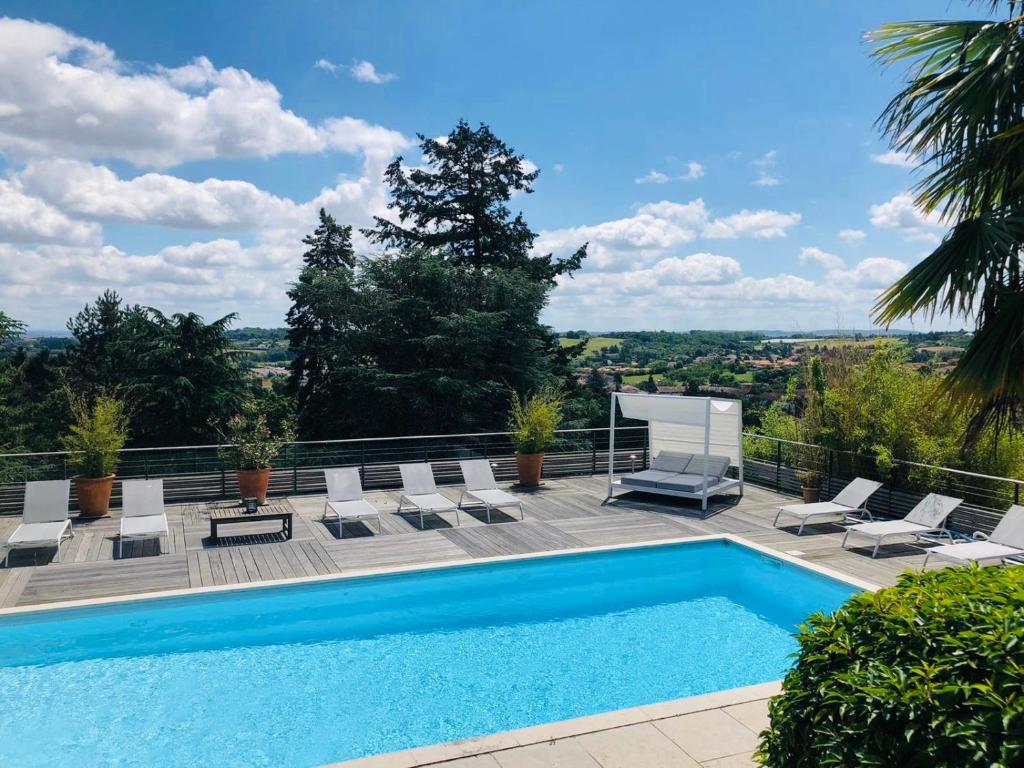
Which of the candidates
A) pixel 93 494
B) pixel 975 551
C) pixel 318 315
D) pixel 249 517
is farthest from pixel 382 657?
pixel 318 315

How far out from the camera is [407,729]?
5.48 m

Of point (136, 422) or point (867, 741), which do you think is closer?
point (867, 741)

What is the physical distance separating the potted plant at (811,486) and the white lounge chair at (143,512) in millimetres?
9040

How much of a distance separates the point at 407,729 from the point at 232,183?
17.4 m

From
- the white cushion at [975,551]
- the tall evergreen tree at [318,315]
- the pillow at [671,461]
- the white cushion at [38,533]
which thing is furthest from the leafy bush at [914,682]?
the tall evergreen tree at [318,315]

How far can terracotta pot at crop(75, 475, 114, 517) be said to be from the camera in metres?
10.4

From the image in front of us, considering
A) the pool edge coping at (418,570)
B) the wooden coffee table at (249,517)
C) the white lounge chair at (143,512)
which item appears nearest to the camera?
the pool edge coping at (418,570)

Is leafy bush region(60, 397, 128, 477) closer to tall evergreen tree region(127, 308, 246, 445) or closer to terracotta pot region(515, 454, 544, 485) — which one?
terracotta pot region(515, 454, 544, 485)

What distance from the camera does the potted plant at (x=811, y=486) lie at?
452 inches

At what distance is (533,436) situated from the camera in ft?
42.4

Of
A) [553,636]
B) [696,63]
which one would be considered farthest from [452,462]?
[696,63]

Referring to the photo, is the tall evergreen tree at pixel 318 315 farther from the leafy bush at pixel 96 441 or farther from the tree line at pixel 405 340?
the leafy bush at pixel 96 441

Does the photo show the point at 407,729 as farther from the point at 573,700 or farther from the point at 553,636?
the point at 553,636

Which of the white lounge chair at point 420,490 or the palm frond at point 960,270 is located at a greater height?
the palm frond at point 960,270
